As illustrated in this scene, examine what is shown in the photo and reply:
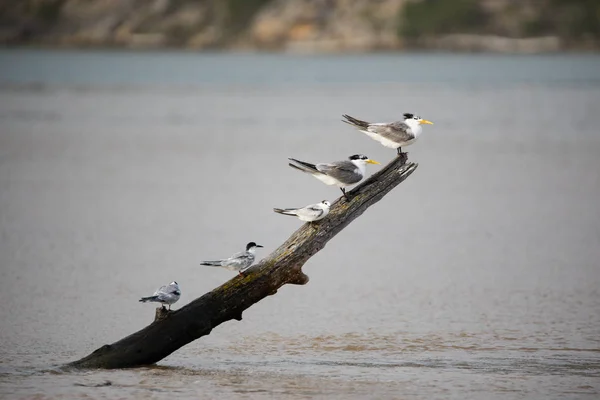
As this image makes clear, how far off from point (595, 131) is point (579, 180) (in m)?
12.1

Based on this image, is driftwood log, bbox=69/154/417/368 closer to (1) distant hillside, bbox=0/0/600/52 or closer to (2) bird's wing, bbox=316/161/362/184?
(2) bird's wing, bbox=316/161/362/184

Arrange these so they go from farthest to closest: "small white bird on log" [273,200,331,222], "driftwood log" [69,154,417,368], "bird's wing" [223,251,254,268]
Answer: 1. "bird's wing" [223,251,254,268]
2. "driftwood log" [69,154,417,368]
3. "small white bird on log" [273,200,331,222]

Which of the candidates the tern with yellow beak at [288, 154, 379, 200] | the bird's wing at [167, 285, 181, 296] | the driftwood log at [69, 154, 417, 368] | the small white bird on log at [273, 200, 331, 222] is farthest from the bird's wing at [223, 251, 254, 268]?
the tern with yellow beak at [288, 154, 379, 200]

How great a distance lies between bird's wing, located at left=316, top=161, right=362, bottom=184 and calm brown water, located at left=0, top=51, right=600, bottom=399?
61.6 inches

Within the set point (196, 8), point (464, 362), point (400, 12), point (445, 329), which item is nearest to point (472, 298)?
point (445, 329)

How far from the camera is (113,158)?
2711 cm

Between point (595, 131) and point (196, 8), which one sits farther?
point (196, 8)

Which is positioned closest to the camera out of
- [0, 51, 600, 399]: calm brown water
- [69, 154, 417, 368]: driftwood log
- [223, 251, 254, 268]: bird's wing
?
[69, 154, 417, 368]: driftwood log

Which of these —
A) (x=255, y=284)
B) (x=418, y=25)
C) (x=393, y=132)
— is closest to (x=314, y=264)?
(x=393, y=132)

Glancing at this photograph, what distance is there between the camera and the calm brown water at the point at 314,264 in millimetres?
9242

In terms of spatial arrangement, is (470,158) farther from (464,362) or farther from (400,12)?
(400,12)

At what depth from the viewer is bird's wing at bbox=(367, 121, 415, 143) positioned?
966cm

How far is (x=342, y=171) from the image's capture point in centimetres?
923

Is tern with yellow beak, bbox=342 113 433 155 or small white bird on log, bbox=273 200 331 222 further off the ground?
tern with yellow beak, bbox=342 113 433 155
